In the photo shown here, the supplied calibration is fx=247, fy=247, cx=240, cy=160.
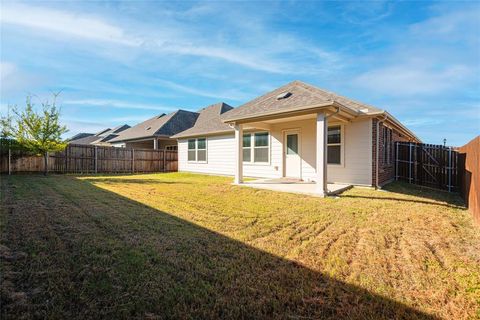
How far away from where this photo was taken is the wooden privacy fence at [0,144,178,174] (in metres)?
14.7

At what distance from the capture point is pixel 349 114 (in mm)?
9016

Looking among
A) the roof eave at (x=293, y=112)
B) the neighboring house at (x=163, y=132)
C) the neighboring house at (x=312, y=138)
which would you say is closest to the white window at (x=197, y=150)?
the neighboring house at (x=312, y=138)

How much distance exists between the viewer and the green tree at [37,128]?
1391 cm

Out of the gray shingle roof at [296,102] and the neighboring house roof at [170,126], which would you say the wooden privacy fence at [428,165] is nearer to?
the gray shingle roof at [296,102]

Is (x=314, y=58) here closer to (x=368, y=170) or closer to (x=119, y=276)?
(x=368, y=170)

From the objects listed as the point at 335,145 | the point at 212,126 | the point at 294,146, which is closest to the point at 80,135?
the point at 212,126

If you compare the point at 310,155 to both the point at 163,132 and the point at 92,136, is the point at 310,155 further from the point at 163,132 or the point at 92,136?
the point at 92,136

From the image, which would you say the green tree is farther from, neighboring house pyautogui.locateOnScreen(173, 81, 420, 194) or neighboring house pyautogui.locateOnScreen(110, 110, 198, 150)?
neighboring house pyautogui.locateOnScreen(173, 81, 420, 194)

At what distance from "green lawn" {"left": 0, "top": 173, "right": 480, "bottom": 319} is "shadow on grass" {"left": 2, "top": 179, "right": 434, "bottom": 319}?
0.01m

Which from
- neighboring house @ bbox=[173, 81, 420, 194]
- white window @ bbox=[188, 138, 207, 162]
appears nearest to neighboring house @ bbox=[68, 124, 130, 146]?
white window @ bbox=[188, 138, 207, 162]

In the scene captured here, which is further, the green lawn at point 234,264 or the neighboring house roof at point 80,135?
the neighboring house roof at point 80,135

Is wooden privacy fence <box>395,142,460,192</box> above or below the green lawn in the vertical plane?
above

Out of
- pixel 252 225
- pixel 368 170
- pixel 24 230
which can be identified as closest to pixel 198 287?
pixel 252 225

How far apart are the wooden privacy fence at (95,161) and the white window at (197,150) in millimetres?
3450
